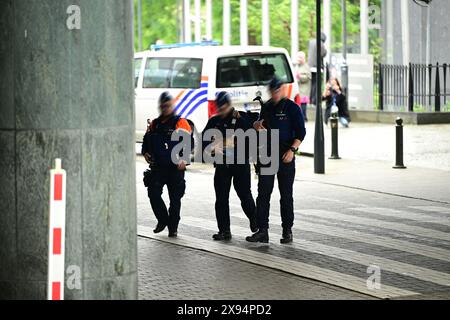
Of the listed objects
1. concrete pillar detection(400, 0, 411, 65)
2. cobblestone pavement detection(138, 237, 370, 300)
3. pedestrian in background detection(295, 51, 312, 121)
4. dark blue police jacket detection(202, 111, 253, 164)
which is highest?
concrete pillar detection(400, 0, 411, 65)

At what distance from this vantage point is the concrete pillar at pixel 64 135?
895cm

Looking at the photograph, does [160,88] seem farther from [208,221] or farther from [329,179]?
[208,221]

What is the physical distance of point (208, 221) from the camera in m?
Answer: 15.5

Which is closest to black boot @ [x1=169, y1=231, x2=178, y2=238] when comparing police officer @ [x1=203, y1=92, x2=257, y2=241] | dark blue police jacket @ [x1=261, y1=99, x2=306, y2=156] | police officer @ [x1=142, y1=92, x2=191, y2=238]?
police officer @ [x1=142, y1=92, x2=191, y2=238]

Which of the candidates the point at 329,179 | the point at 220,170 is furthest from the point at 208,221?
the point at 329,179

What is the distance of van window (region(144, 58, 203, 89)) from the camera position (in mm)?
23109

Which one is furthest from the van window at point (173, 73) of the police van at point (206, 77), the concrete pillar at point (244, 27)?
the concrete pillar at point (244, 27)

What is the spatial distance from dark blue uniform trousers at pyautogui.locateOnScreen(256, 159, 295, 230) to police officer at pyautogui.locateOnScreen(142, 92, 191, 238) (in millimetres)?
1019

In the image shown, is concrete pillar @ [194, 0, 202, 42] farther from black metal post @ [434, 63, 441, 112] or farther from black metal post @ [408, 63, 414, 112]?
black metal post @ [434, 63, 441, 112]

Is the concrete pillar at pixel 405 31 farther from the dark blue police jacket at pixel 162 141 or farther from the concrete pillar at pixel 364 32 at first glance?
the dark blue police jacket at pixel 162 141

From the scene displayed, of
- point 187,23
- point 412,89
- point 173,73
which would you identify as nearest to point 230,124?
point 173,73
